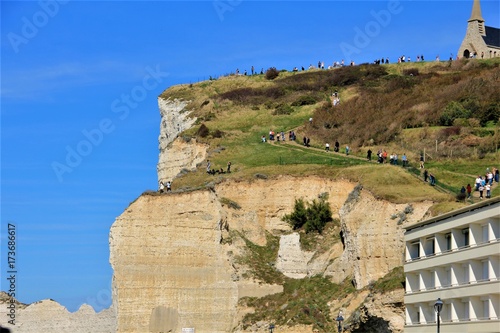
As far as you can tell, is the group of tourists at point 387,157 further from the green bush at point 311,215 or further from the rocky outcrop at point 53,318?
the rocky outcrop at point 53,318

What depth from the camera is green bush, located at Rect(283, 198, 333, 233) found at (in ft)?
335

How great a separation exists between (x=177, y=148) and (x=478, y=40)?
48.6 m

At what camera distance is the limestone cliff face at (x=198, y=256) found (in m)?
95.7

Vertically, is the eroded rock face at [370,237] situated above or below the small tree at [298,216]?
below

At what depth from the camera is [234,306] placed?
96500 millimetres

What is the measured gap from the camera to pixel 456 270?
6919cm

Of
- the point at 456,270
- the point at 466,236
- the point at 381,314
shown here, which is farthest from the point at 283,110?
the point at 456,270

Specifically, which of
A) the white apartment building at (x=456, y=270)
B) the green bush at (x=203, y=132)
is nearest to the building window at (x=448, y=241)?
the white apartment building at (x=456, y=270)

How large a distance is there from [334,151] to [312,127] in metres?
11.8

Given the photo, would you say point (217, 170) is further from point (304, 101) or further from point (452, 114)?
point (304, 101)

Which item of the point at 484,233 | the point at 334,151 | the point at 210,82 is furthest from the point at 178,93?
the point at 484,233

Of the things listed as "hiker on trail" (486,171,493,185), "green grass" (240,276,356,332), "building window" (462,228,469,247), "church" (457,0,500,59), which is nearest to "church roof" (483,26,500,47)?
"church" (457,0,500,59)

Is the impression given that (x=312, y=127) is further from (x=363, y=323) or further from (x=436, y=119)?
(x=363, y=323)

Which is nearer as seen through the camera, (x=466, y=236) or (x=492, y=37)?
(x=466, y=236)
